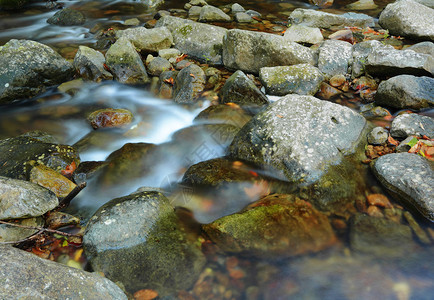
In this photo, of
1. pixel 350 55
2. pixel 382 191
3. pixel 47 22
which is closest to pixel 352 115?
pixel 382 191

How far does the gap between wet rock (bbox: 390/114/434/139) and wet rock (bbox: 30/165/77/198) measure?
466 cm

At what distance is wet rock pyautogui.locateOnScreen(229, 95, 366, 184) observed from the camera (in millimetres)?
4109

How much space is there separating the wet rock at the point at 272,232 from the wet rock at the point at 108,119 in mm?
3138

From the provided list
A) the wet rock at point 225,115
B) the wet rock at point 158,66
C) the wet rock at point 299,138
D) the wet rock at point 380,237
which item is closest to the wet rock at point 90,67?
the wet rock at point 158,66

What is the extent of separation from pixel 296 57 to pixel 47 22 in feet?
30.2

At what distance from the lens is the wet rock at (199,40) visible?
7793mm

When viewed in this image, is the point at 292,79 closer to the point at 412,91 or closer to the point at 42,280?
the point at 412,91

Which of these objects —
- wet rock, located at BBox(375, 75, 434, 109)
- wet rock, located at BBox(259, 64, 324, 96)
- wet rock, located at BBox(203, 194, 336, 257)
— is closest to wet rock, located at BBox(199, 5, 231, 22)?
wet rock, located at BBox(259, 64, 324, 96)

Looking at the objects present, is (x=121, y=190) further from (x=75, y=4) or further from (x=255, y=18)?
(x=75, y=4)

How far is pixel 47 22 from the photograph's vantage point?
437 inches

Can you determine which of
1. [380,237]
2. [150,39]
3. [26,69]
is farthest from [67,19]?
[380,237]

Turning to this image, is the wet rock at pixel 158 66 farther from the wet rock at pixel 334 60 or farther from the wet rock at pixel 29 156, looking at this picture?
the wet rock at pixel 334 60

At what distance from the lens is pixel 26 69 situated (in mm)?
6453

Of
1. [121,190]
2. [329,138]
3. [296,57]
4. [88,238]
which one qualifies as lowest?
[121,190]
